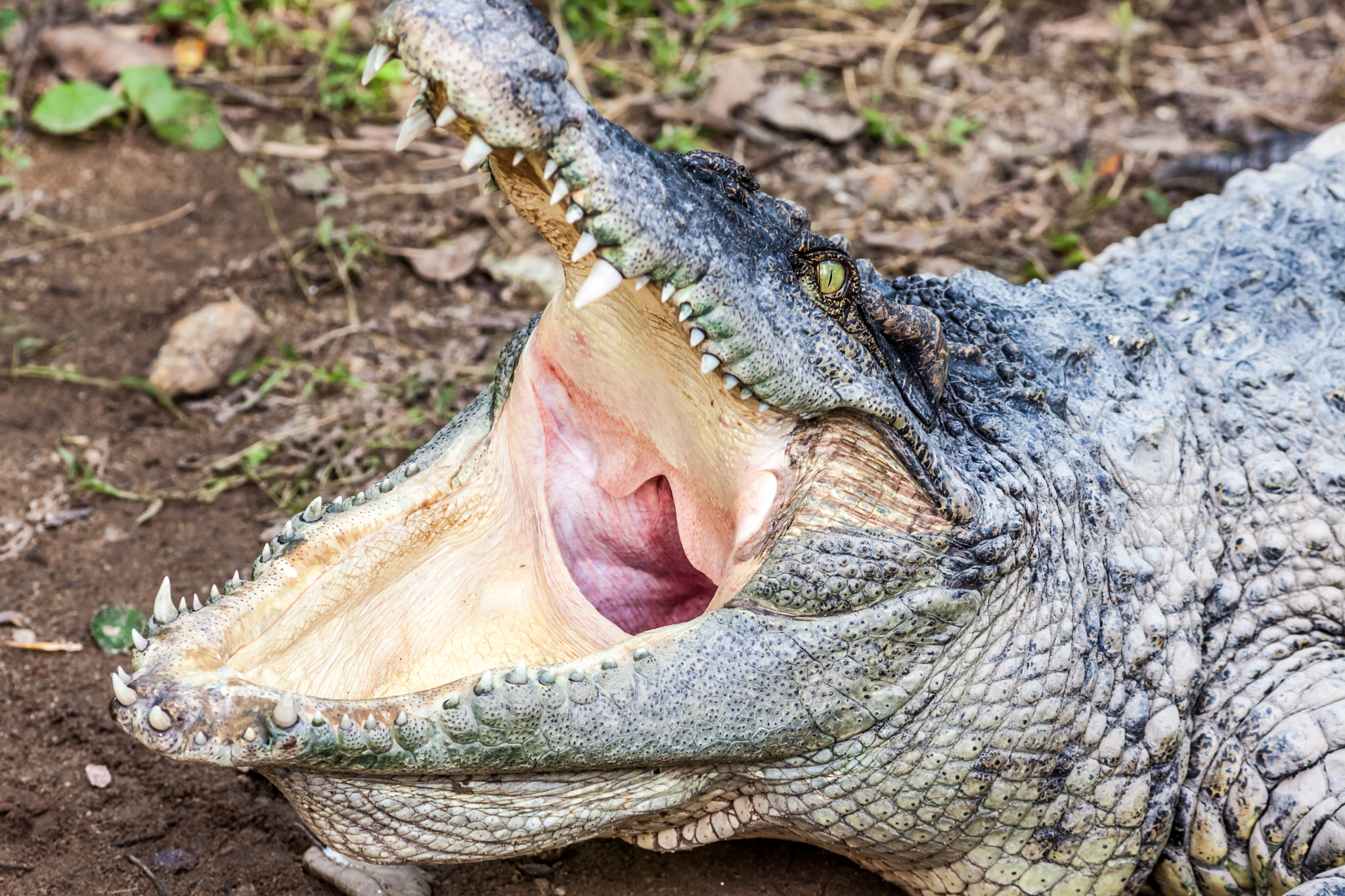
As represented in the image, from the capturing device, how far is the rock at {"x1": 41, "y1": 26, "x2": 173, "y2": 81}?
5.47 m

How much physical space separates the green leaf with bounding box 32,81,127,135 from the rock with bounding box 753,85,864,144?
288 centimetres

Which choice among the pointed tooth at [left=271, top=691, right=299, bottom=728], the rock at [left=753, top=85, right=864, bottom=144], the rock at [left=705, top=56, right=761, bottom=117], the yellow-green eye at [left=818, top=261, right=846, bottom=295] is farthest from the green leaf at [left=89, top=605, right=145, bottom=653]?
the rock at [left=753, top=85, right=864, bottom=144]

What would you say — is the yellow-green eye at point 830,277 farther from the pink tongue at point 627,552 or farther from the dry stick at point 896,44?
the dry stick at point 896,44

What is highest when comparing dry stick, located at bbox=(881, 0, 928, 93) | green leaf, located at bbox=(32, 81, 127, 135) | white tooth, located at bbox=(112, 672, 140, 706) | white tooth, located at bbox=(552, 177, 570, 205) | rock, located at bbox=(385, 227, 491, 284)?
white tooth, located at bbox=(552, 177, 570, 205)

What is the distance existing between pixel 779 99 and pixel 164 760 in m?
4.00

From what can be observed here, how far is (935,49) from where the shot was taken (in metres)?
6.06

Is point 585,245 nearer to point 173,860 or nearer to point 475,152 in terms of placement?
point 475,152

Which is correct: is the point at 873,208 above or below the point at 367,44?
above

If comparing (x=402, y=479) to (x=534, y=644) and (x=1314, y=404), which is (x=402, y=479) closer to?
(x=534, y=644)

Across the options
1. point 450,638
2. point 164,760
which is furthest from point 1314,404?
point 164,760

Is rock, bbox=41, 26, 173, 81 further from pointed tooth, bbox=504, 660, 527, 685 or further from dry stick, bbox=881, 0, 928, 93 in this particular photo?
pointed tooth, bbox=504, 660, 527, 685

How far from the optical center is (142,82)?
5.34 m

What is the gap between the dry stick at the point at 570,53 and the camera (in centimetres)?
569

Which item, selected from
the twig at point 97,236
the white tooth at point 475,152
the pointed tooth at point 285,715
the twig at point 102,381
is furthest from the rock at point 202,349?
the white tooth at point 475,152
